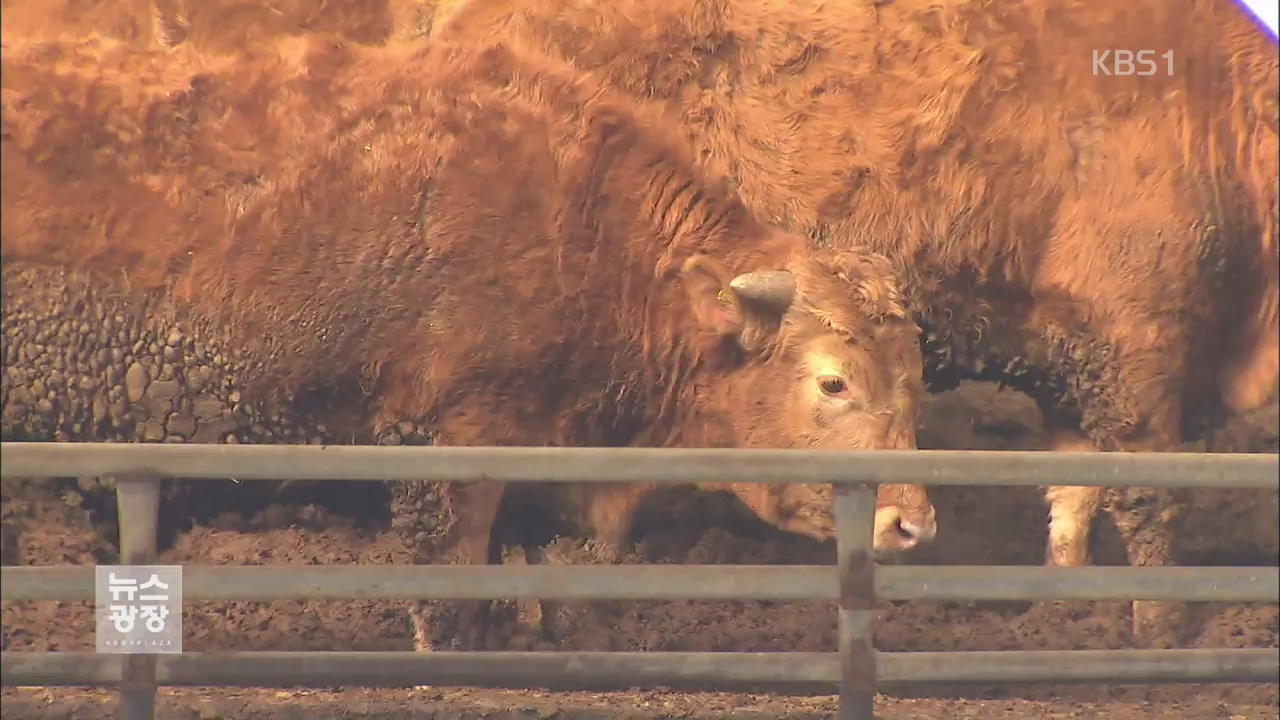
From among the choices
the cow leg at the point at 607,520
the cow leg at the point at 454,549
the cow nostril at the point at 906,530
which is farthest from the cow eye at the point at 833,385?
the cow leg at the point at 454,549

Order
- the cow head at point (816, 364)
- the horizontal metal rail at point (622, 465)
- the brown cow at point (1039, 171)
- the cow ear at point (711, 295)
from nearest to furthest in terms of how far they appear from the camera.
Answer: the horizontal metal rail at point (622, 465) < the cow head at point (816, 364) < the cow ear at point (711, 295) < the brown cow at point (1039, 171)

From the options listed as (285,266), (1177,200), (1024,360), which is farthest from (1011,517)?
(285,266)

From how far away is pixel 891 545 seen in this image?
125 inches

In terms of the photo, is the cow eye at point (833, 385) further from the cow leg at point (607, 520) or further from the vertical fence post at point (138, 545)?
the vertical fence post at point (138, 545)

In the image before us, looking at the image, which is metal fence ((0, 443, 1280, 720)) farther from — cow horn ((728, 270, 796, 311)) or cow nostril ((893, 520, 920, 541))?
cow horn ((728, 270, 796, 311))

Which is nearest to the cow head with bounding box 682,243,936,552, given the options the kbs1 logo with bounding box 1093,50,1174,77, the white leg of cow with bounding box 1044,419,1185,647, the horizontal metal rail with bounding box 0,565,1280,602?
the horizontal metal rail with bounding box 0,565,1280,602

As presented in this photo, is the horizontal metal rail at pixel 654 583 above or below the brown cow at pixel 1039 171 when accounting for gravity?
below

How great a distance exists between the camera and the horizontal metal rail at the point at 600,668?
2826 mm

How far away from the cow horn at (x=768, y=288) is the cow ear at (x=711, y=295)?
7 cm

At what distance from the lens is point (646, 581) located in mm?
2879

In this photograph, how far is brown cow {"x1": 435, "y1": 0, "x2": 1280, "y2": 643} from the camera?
3.77 meters

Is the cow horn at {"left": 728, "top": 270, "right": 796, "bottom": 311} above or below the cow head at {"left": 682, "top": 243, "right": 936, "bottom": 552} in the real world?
above

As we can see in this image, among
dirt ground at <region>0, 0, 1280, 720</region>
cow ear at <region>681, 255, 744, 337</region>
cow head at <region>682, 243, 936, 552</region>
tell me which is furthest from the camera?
cow ear at <region>681, 255, 744, 337</region>

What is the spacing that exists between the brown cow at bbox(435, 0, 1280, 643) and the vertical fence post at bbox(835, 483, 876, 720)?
3.40 ft
